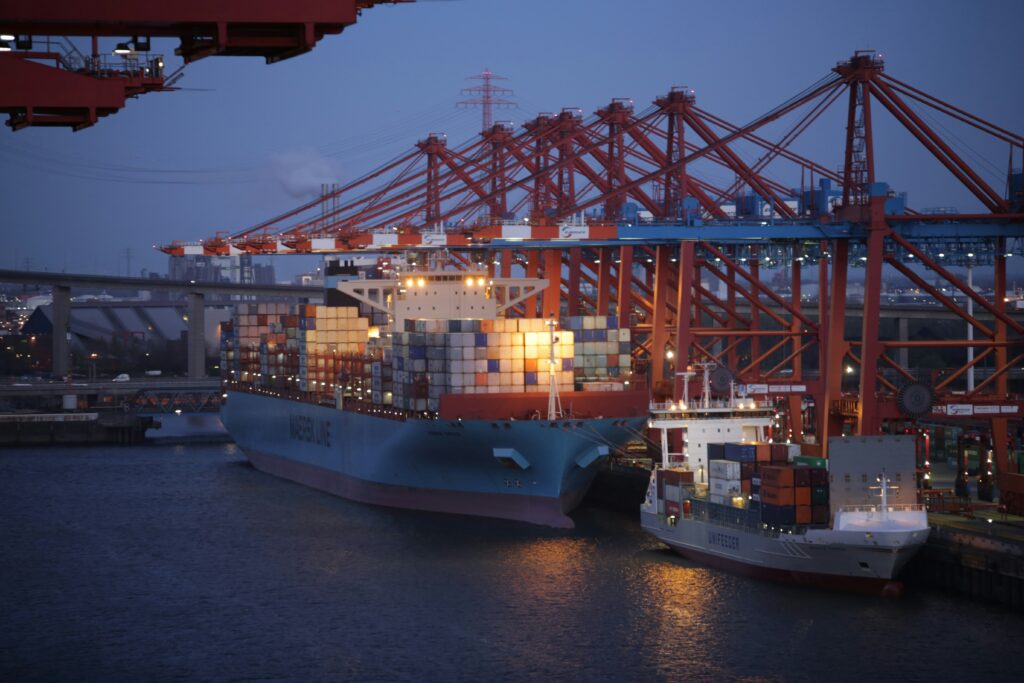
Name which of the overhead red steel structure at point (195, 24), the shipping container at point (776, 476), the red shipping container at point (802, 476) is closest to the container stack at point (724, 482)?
the shipping container at point (776, 476)

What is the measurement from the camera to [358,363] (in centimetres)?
4888

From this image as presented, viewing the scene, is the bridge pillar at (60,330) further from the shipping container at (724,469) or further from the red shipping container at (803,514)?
the red shipping container at (803,514)

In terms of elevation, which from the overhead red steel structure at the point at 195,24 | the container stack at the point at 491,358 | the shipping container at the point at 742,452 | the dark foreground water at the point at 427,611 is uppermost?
the overhead red steel structure at the point at 195,24

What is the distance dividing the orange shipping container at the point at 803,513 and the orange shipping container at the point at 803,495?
0.29ft

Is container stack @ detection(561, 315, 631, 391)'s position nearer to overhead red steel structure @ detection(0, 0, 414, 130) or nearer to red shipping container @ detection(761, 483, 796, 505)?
red shipping container @ detection(761, 483, 796, 505)

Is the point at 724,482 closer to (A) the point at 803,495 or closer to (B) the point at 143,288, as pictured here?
(A) the point at 803,495

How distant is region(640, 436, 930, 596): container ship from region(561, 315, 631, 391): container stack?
10.8 meters

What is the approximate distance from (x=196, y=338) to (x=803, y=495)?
8057 cm

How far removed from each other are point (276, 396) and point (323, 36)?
4701cm

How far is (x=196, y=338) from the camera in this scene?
104500mm

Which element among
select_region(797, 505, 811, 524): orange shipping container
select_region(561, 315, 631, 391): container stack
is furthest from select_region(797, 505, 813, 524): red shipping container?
select_region(561, 315, 631, 391): container stack

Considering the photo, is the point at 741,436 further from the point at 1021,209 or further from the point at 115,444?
the point at 115,444

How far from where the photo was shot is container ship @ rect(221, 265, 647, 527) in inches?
1556

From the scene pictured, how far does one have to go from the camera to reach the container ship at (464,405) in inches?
1556
